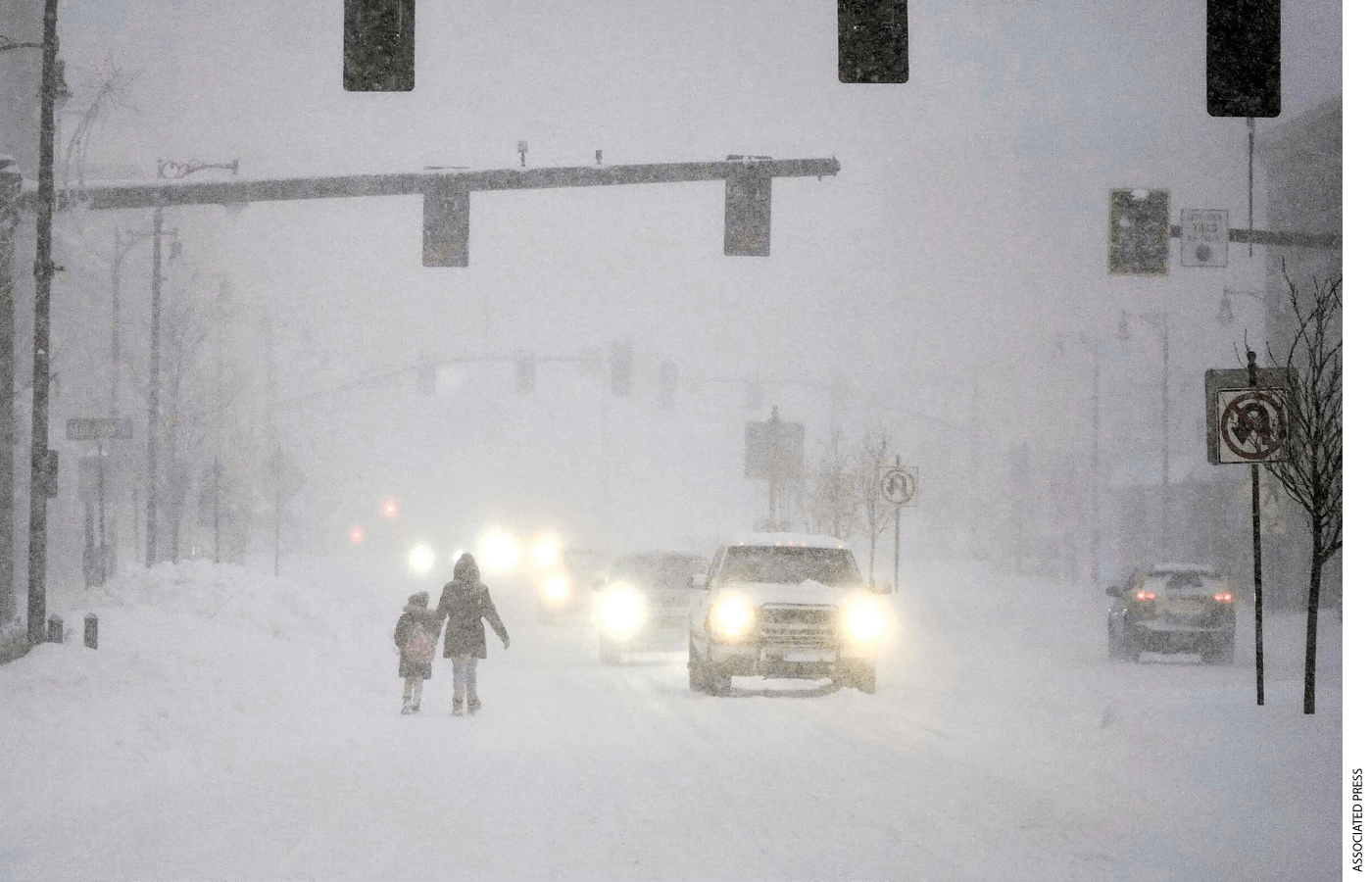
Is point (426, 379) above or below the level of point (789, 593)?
above

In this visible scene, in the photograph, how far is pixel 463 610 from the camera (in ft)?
58.2

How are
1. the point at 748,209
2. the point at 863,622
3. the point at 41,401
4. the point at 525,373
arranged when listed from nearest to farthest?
the point at 748,209 < the point at 863,622 < the point at 41,401 < the point at 525,373

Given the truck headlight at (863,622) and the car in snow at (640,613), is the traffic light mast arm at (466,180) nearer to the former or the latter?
Result: the truck headlight at (863,622)

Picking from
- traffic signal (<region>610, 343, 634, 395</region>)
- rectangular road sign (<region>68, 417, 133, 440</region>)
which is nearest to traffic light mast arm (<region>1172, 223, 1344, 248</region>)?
rectangular road sign (<region>68, 417, 133, 440</region>)

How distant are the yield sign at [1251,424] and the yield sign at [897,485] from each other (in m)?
12.3

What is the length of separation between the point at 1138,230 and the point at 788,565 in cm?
593

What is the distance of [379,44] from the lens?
33.1ft

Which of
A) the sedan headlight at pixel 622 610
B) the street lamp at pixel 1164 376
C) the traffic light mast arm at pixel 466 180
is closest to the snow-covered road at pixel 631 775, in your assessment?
the sedan headlight at pixel 622 610

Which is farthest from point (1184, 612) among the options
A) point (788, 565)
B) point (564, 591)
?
point (564, 591)

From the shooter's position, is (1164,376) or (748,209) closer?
(748,209)

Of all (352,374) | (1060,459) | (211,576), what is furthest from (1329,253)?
(352,374)

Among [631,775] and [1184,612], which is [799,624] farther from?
[1184,612]

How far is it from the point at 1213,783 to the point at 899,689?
9870 millimetres

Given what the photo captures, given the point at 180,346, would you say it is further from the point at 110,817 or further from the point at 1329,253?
the point at 110,817
